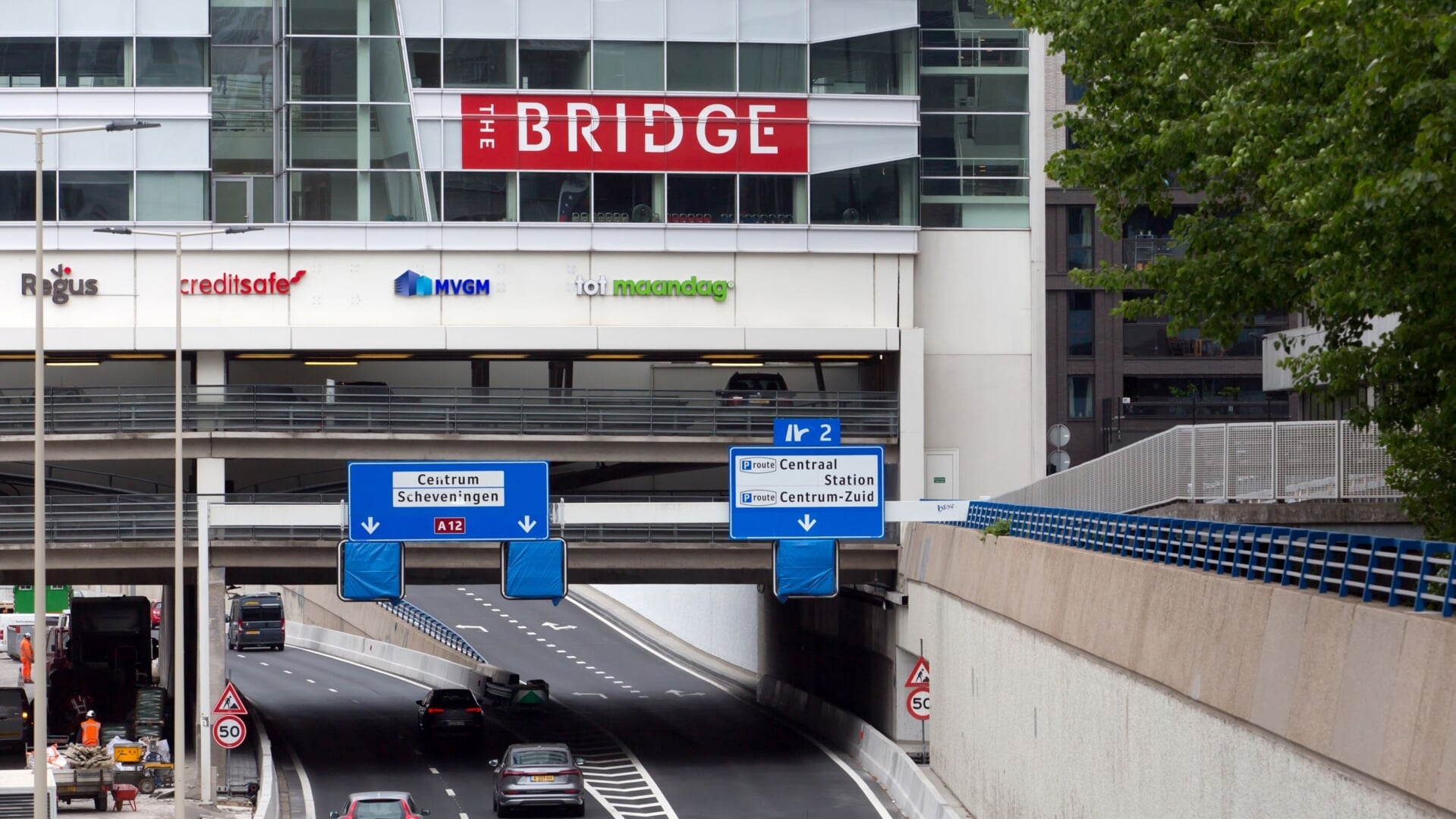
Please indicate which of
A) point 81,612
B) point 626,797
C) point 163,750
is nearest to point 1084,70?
point 626,797

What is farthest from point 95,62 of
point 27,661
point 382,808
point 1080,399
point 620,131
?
point 1080,399

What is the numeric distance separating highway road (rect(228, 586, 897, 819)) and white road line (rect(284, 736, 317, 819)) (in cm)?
7

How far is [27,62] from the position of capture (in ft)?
164

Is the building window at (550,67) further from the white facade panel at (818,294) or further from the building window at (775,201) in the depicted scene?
the white facade panel at (818,294)

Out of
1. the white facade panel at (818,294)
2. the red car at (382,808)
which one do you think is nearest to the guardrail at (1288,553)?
the red car at (382,808)

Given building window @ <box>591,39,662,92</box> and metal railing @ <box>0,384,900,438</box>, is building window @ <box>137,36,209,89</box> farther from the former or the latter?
building window @ <box>591,39,662,92</box>

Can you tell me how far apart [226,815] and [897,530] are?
56.4 feet

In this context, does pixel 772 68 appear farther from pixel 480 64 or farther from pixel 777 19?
pixel 480 64

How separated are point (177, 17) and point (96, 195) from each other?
198 inches

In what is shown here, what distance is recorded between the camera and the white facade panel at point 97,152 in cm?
4984

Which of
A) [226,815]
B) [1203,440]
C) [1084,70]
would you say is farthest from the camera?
[226,815]

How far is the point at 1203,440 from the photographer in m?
35.2

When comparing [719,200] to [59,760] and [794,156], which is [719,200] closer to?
[794,156]

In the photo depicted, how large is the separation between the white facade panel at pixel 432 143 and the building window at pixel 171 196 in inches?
224
